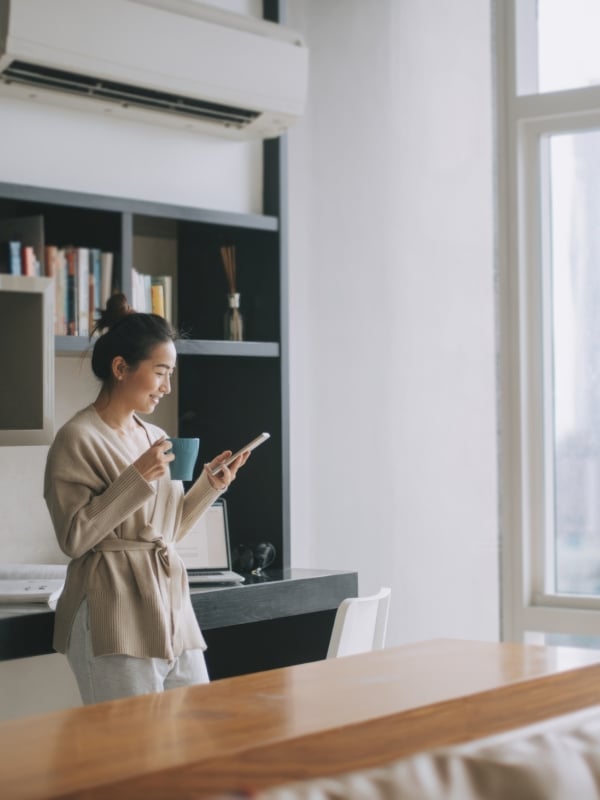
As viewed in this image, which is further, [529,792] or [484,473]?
[484,473]

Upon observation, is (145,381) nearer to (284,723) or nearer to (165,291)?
(165,291)

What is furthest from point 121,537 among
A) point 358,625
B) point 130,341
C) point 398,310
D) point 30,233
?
point 398,310

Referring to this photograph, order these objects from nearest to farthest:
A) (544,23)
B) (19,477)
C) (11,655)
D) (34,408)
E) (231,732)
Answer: (231,732)
(11,655)
(34,408)
(19,477)
(544,23)

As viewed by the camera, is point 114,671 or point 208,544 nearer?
point 114,671

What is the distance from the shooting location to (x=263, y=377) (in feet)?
11.7

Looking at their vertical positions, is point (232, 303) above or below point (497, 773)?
above

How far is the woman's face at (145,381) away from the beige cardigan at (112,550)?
3.5 inches

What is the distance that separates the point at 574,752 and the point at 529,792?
4cm

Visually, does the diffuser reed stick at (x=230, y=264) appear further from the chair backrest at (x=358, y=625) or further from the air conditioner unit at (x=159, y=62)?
the chair backrest at (x=358, y=625)

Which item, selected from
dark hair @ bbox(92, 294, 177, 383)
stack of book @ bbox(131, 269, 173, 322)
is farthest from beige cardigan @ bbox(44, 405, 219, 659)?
stack of book @ bbox(131, 269, 173, 322)

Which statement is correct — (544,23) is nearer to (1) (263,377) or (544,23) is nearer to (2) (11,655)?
(1) (263,377)

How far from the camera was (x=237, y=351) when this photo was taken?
338 cm

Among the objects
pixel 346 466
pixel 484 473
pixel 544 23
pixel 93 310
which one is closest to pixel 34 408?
pixel 93 310

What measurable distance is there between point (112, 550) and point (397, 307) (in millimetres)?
1816
